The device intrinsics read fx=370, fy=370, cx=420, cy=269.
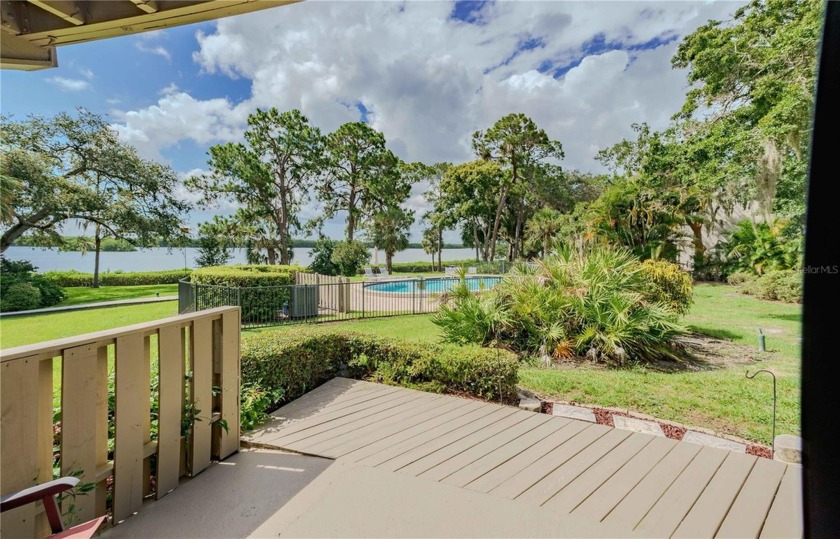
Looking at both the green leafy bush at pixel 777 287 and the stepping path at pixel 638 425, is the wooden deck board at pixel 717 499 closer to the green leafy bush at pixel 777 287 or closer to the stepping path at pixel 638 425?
the stepping path at pixel 638 425

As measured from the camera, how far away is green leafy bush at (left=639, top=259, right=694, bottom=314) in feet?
21.0

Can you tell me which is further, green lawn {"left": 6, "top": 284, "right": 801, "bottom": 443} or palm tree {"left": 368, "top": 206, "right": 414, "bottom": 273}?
palm tree {"left": 368, "top": 206, "right": 414, "bottom": 273}

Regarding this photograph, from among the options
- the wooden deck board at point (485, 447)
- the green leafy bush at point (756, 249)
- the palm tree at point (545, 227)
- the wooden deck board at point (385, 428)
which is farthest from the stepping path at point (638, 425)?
the palm tree at point (545, 227)

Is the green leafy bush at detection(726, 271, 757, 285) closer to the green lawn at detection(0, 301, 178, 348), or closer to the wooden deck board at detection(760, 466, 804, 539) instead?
the wooden deck board at detection(760, 466, 804, 539)

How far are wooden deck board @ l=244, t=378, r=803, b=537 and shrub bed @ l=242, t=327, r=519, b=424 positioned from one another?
0.94ft

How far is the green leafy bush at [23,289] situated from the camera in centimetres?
1148

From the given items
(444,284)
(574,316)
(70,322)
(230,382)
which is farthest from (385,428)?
(444,284)

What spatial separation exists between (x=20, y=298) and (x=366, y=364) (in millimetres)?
14015

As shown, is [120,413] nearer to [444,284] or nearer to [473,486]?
[473,486]

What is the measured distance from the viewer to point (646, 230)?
1035 cm

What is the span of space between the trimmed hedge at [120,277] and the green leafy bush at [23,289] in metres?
4.93

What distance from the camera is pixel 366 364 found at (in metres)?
4.23

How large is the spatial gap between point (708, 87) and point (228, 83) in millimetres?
16116

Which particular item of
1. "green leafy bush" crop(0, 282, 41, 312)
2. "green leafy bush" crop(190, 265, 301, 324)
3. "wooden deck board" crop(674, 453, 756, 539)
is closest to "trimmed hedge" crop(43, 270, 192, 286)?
"green leafy bush" crop(0, 282, 41, 312)
